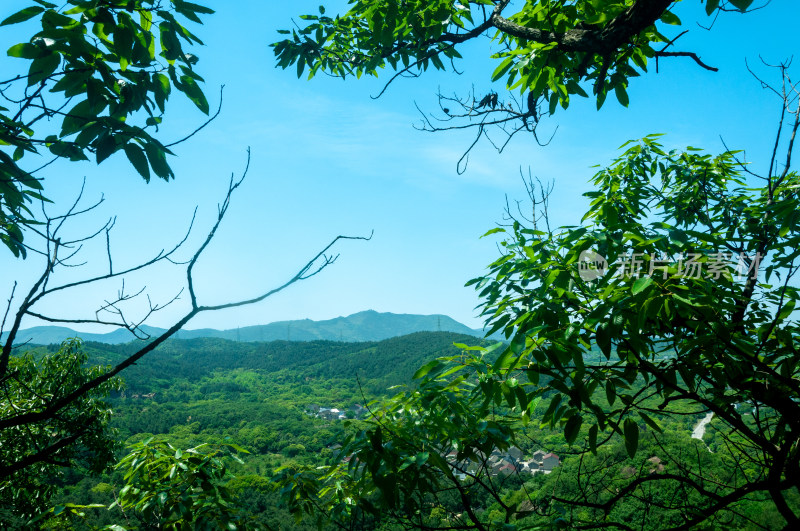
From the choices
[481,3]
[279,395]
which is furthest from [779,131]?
[279,395]

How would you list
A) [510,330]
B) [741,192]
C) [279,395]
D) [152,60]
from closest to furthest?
[152,60] → [510,330] → [741,192] → [279,395]

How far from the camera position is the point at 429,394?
199cm

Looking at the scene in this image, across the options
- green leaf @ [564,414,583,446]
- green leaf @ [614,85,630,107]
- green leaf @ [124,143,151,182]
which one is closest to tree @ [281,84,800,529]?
green leaf @ [564,414,583,446]

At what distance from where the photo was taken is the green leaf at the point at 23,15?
42.3 inches

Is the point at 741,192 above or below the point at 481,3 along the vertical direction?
→ below

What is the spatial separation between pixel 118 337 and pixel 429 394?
171183mm

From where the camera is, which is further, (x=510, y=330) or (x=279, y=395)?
(x=279, y=395)

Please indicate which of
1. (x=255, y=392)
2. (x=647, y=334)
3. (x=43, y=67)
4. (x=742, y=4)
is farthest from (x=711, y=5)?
(x=255, y=392)

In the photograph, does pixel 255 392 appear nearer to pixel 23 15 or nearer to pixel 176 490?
pixel 176 490

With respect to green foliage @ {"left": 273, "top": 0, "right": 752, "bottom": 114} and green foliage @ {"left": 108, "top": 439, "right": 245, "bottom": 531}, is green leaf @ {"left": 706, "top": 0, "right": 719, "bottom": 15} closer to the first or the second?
green foliage @ {"left": 273, "top": 0, "right": 752, "bottom": 114}

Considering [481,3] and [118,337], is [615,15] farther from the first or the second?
[118,337]

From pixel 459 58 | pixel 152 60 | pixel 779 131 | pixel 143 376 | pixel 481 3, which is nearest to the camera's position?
pixel 152 60

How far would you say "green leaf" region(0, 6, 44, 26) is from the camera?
1075 mm

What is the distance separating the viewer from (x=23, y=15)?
1.09 metres
